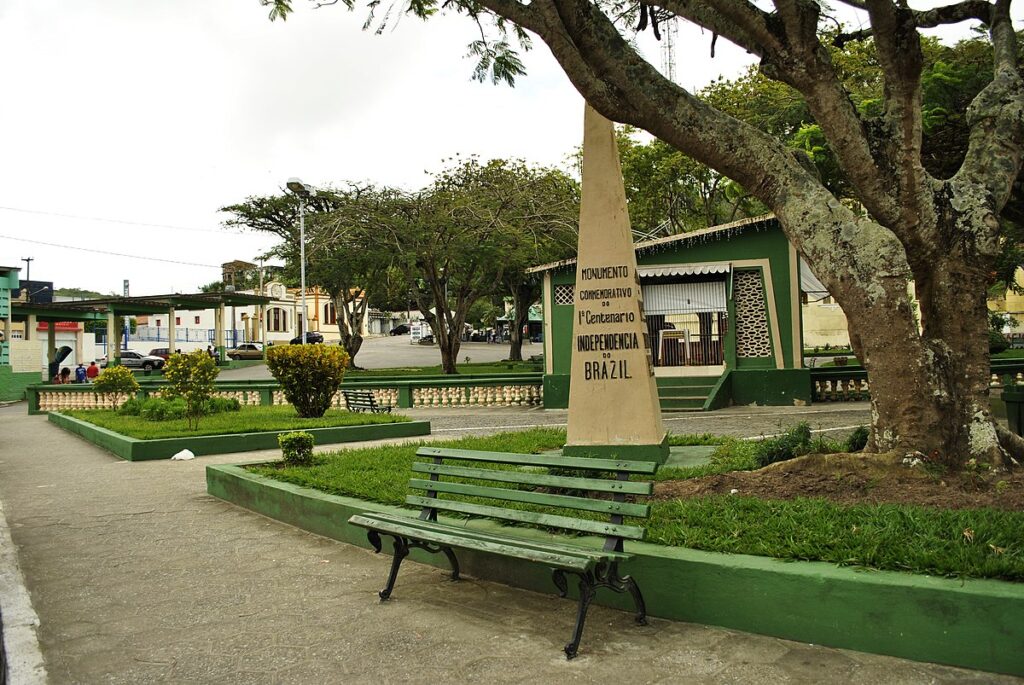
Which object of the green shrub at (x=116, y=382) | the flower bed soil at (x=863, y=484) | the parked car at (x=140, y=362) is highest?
the parked car at (x=140, y=362)

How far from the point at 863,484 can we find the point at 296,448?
5763 mm

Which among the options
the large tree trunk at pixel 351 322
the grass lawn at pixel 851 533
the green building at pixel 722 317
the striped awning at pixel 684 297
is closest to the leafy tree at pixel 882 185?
the grass lawn at pixel 851 533

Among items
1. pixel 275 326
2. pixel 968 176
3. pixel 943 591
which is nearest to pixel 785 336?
pixel 968 176

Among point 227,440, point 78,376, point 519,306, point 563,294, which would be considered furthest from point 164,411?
point 519,306

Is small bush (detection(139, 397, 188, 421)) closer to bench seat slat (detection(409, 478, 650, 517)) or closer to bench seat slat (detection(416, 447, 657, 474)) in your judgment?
bench seat slat (detection(416, 447, 657, 474))

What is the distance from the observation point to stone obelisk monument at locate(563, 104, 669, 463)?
784 centimetres

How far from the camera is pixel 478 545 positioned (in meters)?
4.50

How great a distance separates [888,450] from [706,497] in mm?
1371

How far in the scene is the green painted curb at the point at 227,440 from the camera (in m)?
12.4

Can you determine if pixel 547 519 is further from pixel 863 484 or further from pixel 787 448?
pixel 787 448

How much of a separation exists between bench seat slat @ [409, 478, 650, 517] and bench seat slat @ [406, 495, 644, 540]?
70mm

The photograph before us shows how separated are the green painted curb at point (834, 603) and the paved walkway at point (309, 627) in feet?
0.27

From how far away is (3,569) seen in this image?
592cm

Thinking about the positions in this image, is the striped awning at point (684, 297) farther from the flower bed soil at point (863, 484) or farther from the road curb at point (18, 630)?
the road curb at point (18, 630)
